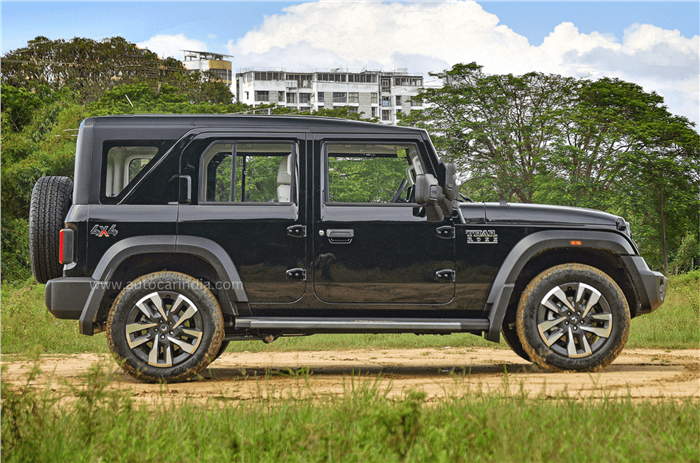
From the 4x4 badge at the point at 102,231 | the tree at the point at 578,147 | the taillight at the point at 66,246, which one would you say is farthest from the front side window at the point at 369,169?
the tree at the point at 578,147

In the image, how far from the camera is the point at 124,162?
20.4 ft

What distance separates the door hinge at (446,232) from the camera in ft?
20.1

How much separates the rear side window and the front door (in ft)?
4.83

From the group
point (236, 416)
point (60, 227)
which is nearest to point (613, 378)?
point (236, 416)

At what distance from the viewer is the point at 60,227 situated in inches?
244

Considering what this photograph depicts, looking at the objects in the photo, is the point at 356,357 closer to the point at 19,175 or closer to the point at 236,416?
the point at 236,416

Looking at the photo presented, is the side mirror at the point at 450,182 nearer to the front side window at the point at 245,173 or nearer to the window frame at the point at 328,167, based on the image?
the window frame at the point at 328,167

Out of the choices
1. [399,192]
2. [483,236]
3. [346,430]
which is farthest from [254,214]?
[346,430]

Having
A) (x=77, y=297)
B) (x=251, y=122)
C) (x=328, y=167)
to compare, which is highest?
(x=251, y=122)

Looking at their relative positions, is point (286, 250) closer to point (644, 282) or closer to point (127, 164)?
point (127, 164)

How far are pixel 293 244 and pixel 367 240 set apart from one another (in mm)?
642

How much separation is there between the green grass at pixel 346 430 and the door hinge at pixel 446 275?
1.83m

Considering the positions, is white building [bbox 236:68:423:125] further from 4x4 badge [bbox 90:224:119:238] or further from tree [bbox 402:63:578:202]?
4x4 badge [bbox 90:224:119:238]

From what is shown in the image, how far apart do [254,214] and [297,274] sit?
2.11 feet
